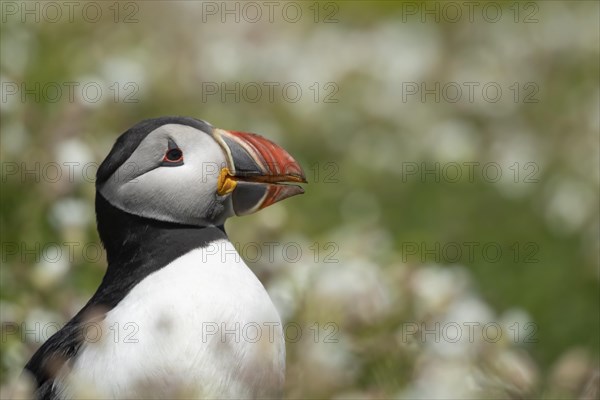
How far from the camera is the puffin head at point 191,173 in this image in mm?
3893

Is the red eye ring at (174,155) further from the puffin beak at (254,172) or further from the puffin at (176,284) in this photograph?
the puffin beak at (254,172)

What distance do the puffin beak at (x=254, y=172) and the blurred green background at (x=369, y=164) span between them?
1.38 ft

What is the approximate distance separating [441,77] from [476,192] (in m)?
2.01

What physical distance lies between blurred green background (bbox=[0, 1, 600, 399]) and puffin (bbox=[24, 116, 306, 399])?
18 cm

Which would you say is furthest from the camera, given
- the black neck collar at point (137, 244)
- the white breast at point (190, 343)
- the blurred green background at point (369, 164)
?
the blurred green background at point (369, 164)

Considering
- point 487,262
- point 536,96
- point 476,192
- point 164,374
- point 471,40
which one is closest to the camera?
point 164,374

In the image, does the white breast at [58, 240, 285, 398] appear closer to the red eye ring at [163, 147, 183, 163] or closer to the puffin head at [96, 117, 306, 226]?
the puffin head at [96, 117, 306, 226]

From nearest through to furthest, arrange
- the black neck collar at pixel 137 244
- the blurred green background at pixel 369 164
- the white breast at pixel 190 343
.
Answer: the white breast at pixel 190 343 < the black neck collar at pixel 137 244 < the blurred green background at pixel 369 164

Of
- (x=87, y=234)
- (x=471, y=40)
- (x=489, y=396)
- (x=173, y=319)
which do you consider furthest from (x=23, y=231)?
(x=471, y=40)

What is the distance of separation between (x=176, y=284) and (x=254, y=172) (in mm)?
435

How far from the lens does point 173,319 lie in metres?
3.62

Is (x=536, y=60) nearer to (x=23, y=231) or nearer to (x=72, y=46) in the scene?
(x=72, y=46)

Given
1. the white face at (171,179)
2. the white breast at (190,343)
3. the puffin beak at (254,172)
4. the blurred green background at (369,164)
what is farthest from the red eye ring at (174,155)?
the blurred green background at (369,164)

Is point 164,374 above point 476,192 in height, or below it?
above
